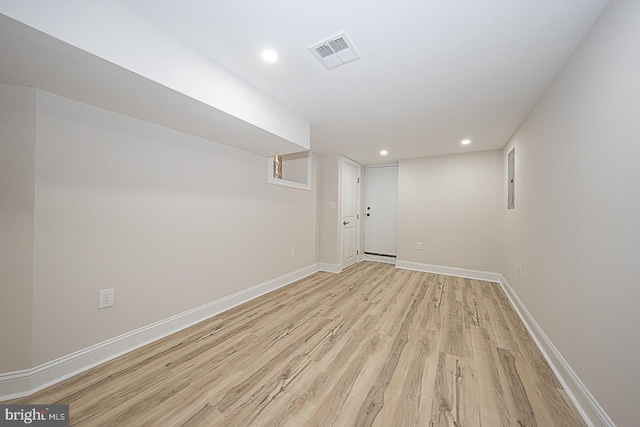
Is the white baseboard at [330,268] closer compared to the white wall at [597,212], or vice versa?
the white wall at [597,212]

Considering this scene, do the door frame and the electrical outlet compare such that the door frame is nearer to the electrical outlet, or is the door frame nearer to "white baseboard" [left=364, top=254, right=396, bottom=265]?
"white baseboard" [left=364, top=254, right=396, bottom=265]

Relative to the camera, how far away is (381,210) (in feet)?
17.6

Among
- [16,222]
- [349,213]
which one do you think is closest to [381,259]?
[349,213]

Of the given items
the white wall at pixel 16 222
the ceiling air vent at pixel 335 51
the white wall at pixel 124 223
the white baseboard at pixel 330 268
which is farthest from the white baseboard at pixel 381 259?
the white wall at pixel 16 222

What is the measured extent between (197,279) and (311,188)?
7.92ft

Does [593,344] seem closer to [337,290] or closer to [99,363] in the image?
[337,290]

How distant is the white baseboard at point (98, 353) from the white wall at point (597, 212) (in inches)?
115

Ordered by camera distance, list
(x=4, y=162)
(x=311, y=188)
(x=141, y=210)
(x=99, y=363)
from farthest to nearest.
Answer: (x=311, y=188), (x=141, y=210), (x=99, y=363), (x=4, y=162)

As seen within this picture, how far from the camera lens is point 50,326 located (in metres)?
1.50

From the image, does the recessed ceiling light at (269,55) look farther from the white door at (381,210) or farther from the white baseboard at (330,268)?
the white door at (381,210)

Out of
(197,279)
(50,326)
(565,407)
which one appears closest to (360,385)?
(565,407)

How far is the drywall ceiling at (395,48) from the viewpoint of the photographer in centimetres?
123

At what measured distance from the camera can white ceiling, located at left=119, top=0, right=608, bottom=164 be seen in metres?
1.23

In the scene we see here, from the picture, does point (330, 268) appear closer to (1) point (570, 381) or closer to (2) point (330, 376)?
(2) point (330, 376)
